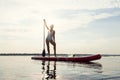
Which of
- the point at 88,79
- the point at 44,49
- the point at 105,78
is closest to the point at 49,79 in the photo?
the point at 88,79

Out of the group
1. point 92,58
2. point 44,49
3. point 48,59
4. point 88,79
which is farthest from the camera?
point 44,49

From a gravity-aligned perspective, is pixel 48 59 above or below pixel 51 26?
below

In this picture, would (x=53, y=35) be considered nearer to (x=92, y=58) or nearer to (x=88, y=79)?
(x=92, y=58)

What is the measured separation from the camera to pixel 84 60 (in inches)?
1458

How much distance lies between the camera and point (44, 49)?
4450 cm

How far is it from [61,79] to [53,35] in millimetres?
23248

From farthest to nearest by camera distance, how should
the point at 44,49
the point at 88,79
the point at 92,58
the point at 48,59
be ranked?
1. the point at 44,49
2. the point at 48,59
3. the point at 92,58
4. the point at 88,79

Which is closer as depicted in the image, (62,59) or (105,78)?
(105,78)

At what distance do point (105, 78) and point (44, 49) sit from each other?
2847cm

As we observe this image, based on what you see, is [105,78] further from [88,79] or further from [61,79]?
[61,79]

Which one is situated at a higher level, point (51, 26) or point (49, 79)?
point (51, 26)

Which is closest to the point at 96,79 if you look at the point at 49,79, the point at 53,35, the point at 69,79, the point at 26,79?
the point at 69,79

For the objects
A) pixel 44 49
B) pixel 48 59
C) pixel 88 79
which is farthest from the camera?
pixel 44 49

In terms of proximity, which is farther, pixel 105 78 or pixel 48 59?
pixel 48 59
